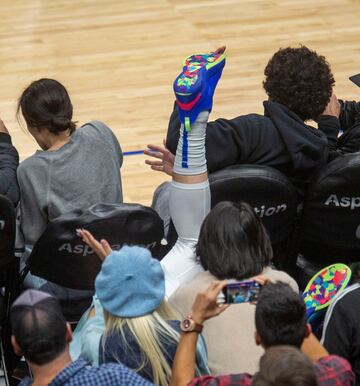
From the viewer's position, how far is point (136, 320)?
222 centimetres

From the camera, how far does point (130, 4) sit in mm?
7578

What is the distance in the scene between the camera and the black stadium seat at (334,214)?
3141 millimetres

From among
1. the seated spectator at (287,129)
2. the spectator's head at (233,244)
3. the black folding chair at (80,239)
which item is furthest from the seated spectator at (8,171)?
the spectator's head at (233,244)

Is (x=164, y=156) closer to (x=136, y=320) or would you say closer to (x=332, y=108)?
(x=332, y=108)

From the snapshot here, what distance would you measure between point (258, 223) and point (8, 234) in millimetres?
897

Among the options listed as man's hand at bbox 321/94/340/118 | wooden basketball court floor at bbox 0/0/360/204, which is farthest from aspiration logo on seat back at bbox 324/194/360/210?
wooden basketball court floor at bbox 0/0/360/204

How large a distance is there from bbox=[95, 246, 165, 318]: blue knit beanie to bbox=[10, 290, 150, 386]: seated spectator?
184 millimetres

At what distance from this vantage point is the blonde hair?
7.24 ft

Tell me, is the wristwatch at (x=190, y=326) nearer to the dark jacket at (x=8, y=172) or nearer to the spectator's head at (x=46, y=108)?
the dark jacket at (x=8, y=172)

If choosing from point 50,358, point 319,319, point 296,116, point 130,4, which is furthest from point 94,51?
point 50,358

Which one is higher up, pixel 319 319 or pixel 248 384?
pixel 248 384

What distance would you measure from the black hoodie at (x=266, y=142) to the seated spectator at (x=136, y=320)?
962mm

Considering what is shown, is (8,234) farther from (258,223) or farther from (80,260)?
(258,223)

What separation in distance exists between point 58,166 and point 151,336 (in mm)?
1142
